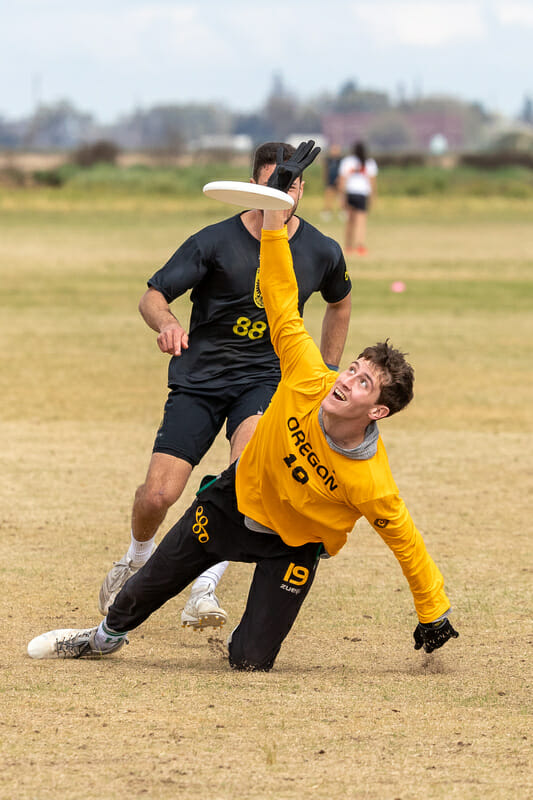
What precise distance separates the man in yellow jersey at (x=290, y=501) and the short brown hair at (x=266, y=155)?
0.68 m

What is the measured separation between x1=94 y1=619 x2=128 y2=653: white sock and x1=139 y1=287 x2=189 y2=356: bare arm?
1.25m

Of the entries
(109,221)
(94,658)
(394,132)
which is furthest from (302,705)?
(394,132)

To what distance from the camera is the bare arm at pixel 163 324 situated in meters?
5.58

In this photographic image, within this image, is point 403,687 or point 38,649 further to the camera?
point 38,649

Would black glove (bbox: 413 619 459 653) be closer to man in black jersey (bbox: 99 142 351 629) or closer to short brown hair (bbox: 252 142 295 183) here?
man in black jersey (bbox: 99 142 351 629)

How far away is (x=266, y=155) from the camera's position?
20.0 feet

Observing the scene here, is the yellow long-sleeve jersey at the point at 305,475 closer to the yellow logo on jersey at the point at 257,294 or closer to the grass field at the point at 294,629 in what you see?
the grass field at the point at 294,629

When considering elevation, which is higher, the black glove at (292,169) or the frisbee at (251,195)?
the black glove at (292,169)

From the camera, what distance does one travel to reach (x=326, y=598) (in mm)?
6504

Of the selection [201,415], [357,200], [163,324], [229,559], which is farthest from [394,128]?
[229,559]

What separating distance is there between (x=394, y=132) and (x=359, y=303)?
16467 cm

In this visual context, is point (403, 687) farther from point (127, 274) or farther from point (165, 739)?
point (127, 274)

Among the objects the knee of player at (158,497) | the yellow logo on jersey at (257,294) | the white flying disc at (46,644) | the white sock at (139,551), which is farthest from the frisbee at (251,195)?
the white flying disc at (46,644)

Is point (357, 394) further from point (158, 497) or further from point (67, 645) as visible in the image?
point (67, 645)
